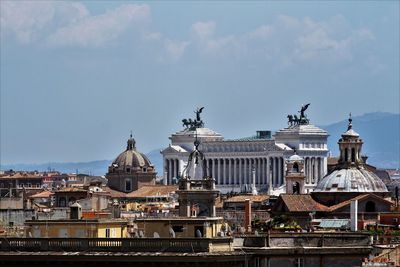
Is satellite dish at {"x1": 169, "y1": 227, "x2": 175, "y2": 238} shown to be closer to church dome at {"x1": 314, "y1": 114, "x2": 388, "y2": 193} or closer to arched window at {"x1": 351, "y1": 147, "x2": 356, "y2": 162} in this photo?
church dome at {"x1": 314, "y1": 114, "x2": 388, "y2": 193}

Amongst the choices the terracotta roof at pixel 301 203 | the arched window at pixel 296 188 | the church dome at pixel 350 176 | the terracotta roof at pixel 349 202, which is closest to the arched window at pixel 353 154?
the church dome at pixel 350 176

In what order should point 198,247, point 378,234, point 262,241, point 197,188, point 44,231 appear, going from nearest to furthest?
point 198,247
point 262,241
point 44,231
point 378,234
point 197,188

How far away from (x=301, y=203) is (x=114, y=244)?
6413cm

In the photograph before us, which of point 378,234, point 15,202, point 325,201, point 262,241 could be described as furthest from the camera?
point 15,202

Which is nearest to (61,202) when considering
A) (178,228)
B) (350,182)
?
(350,182)

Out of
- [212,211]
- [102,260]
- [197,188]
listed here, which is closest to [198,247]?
[102,260]

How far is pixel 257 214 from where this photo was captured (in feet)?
409

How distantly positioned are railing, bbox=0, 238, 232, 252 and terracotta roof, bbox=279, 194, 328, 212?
59.1 m

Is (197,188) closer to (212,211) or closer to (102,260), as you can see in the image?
(212,211)

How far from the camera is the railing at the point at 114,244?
52.5 m

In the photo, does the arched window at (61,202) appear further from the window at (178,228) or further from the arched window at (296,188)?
the window at (178,228)

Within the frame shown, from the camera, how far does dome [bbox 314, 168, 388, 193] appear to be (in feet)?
398

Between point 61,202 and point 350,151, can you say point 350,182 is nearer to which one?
point 350,151

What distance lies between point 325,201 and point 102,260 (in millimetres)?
67927
